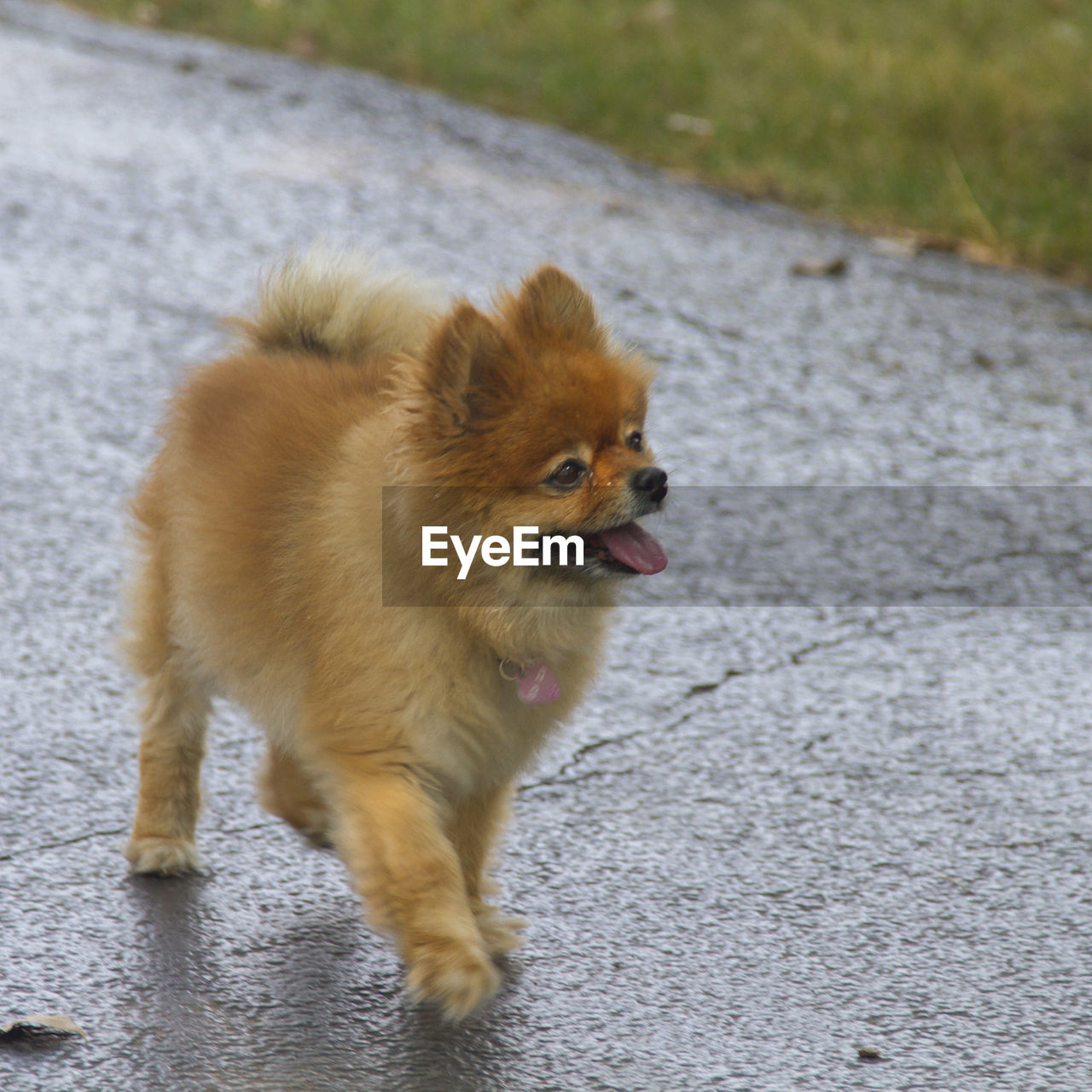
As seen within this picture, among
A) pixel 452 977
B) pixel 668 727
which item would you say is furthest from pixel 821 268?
pixel 452 977

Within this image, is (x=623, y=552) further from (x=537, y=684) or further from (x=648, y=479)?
(x=537, y=684)

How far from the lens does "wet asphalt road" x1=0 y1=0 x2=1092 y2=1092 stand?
2930 mm

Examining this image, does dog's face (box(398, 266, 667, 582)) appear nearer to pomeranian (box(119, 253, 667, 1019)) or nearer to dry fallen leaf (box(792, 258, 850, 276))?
pomeranian (box(119, 253, 667, 1019))

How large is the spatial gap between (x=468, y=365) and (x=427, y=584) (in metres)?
0.39

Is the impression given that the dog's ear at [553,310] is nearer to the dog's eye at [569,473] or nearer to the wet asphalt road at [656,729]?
the dog's eye at [569,473]

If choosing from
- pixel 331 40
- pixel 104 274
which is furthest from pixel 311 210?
pixel 331 40

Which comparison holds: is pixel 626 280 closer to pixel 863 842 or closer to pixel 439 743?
pixel 863 842

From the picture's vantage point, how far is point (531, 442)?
2.89 metres

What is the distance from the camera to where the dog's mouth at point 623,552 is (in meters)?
2.94

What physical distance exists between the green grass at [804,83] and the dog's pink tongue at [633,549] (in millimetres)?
4938

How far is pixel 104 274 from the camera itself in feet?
22.1

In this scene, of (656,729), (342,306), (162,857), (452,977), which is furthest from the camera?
(656,729)

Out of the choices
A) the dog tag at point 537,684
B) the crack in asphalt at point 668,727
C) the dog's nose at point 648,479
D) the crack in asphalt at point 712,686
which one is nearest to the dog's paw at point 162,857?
the crack in asphalt at point 668,727

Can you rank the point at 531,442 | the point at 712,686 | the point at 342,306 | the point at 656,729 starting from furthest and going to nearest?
the point at 712,686, the point at 656,729, the point at 342,306, the point at 531,442
